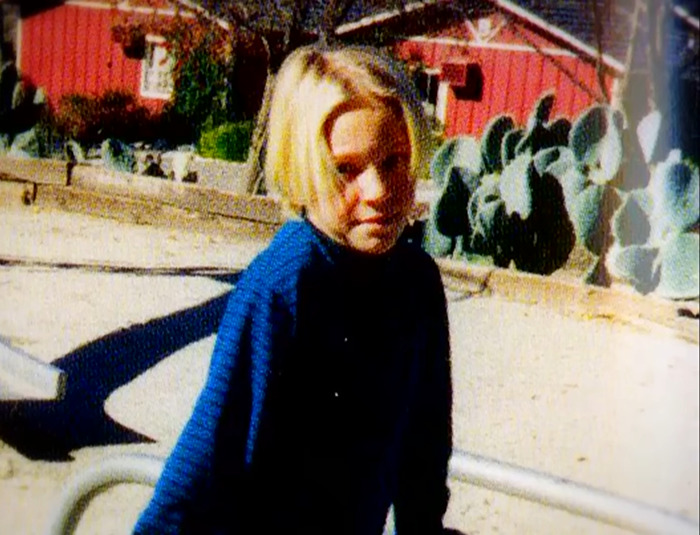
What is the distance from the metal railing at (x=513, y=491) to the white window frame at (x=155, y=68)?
22.0 feet

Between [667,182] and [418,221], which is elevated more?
[667,182]

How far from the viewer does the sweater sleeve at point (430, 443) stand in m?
0.94

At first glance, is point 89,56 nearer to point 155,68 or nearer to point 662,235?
point 155,68

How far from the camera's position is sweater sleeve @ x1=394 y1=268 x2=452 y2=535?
0.94 m

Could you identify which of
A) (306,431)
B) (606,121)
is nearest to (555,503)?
(306,431)

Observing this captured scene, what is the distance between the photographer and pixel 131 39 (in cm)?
809

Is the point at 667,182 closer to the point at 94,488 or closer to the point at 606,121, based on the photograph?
the point at 606,121

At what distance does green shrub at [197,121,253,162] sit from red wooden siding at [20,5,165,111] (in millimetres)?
620

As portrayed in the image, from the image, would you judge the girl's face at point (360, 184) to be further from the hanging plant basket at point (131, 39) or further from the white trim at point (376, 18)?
the white trim at point (376, 18)

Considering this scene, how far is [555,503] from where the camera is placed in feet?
3.39

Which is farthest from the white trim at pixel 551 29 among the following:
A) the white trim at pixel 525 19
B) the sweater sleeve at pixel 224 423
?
the sweater sleeve at pixel 224 423

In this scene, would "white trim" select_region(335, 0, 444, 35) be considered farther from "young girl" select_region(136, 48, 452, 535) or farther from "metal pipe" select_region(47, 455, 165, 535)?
"young girl" select_region(136, 48, 452, 535)

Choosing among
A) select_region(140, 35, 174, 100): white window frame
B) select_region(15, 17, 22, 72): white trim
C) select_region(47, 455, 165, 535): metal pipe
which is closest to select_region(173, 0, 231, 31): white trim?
select_region(140, 35, 174, 100): white window frame

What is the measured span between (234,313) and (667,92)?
21.3 feet
